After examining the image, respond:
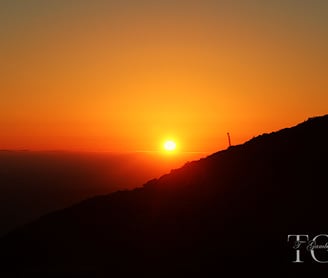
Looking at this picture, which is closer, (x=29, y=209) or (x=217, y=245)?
(x=217, y=245)

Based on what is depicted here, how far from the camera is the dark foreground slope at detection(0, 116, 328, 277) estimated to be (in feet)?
70.4

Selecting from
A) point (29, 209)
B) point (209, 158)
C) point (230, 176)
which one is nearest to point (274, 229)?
point (230, 176)

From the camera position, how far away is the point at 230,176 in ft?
97.4

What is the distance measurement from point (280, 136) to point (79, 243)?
592 inches

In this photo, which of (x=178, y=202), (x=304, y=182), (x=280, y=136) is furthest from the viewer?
(x=280, y=136)

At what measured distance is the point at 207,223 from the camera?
2538 cm

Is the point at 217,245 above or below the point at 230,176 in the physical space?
below

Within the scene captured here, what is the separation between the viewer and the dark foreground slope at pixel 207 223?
70.4ft

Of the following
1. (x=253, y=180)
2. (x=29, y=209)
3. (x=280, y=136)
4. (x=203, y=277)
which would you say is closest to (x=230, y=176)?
Answer: (x=253, y=180)

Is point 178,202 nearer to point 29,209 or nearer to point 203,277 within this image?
point 203,277

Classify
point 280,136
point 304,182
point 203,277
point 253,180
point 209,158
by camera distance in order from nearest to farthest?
point 203,277 → point 304,182 → point 253,180 → point 280,136 → point 209,158

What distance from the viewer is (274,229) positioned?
22.1 m

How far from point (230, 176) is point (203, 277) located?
9.88m

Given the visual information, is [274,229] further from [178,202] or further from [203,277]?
[178,202]
